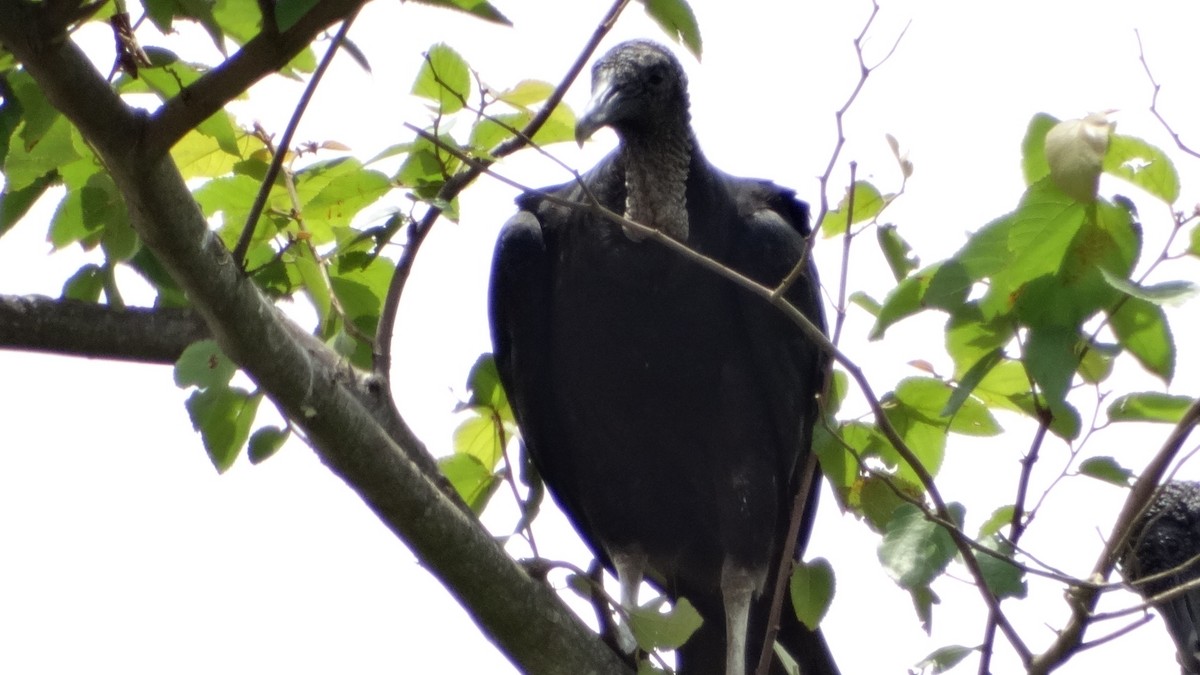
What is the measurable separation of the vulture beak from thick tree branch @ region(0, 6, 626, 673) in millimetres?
1165

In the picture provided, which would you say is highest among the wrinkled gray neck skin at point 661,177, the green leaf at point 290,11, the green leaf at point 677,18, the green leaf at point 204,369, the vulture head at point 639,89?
the vulture head at point 639,89

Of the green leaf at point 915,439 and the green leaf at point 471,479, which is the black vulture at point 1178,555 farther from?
the green leaf at point 471,479

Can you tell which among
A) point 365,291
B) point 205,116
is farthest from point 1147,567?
point 205,116

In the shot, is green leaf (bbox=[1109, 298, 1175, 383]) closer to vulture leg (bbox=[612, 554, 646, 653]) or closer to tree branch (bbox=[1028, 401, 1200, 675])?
tree branch (bbox=[1028, 401, 1200, 675])

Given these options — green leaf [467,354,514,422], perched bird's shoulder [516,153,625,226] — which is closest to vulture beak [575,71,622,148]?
perched bird's shoulder [516,153,625,226]

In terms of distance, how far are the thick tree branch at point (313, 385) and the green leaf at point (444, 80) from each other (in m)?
0.50

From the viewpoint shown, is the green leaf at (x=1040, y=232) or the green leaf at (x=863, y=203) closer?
the green leaf at (x=1040, y=232)

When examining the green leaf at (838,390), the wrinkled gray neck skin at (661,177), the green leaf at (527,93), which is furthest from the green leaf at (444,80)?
the wrinkled gray neck skin at (661,177)

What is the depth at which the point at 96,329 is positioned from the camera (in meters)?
2.63

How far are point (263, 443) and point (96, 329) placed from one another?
15.5 inches

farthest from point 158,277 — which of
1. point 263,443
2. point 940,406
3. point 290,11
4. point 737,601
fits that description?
point 737,601

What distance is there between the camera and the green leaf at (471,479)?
2867 millimetres

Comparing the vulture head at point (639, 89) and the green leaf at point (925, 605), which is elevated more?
the vulture head at point (639, 89)

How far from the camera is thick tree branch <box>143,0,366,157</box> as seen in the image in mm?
1603
